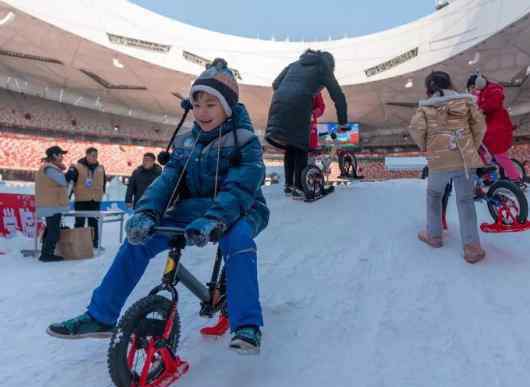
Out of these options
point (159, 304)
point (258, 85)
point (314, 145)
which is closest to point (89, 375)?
point (159, 304)

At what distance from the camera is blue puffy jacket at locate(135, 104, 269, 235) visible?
1.80m

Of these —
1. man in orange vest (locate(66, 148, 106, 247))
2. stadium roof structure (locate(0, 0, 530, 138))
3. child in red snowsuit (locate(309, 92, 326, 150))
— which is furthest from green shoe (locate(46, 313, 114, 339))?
stadium roof structure (locate(0, 0, 530, 138))

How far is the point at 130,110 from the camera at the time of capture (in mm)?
31125

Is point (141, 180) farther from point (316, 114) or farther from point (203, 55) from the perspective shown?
point (203, 55)

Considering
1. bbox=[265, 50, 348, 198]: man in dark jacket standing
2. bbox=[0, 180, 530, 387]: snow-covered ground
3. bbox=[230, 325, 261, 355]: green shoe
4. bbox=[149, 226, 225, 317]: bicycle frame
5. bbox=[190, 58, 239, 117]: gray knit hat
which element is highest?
bbox=[265, 50, 348, 198]: man in dark jacket standing

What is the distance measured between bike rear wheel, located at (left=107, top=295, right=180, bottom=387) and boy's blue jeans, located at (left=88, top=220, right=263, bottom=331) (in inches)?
8.8

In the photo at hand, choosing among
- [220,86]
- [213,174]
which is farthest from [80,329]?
[220,86]

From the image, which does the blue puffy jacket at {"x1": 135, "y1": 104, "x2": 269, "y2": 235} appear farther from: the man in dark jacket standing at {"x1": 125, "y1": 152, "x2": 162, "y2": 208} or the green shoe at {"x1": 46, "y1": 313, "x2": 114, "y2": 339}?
the man in dark jacket standing at {"x1": 125, "y1": 152, "x2": 162, "y2": 208}

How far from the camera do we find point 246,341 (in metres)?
1.43

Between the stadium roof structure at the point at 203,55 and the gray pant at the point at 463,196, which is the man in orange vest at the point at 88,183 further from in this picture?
the stadium roof structure at the point at 203,55

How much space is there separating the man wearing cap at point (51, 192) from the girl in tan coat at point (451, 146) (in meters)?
4.64

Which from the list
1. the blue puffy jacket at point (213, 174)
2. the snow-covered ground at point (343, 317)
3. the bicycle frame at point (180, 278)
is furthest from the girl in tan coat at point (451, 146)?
the bicycle frame at point (180, 278)

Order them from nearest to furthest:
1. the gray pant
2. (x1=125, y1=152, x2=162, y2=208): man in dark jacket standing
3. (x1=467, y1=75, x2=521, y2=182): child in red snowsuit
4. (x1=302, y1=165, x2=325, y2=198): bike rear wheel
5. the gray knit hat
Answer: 1. the gray knit hat
2. the gray pant
3. (x1=467, y1=75, x2=521, y2=182): child in red snowsuit
4. (x1=302, y1=165, x2=325, y2=198): bike rear wheel
5. (x1=125, y1=152, x2=162, y2=208): man in dark jacket standing

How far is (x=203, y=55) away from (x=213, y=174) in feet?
90.9
